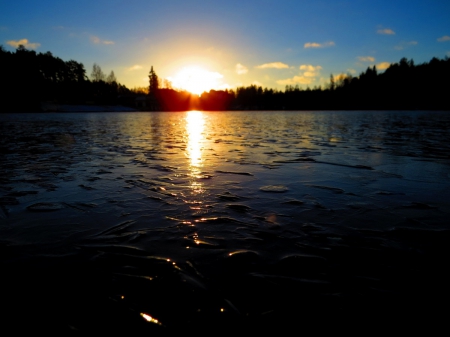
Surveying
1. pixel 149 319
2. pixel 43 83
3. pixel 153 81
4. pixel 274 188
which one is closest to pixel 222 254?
pixel 149 319

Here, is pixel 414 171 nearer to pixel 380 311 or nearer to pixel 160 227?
pixel 380 311

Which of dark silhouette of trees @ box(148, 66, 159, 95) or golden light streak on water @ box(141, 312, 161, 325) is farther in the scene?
dark silhouette of trees @ box(148, 66, 159, 95)

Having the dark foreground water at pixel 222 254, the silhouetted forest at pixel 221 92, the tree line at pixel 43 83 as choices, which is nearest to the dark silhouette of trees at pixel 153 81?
the silhouetted forest at pixel 221 92

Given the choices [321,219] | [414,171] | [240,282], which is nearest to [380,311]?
[240,282]

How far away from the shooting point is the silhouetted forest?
8069 cm

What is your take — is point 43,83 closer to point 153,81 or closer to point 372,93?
point 153,81

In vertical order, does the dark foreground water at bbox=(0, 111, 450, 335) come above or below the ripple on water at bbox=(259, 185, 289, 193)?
below

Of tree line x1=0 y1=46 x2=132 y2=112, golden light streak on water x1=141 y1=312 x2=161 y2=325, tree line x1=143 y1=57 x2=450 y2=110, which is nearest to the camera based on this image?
golden light streak on water x1=141 y1=312 x2=161 y2=325

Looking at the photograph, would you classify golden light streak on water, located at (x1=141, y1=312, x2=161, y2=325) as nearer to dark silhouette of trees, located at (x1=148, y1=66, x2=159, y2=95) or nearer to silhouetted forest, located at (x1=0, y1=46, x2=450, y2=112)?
silhouetted forest, located at (x1=0, y1=46, x2=450, y2=112)

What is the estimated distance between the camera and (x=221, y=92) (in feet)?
646

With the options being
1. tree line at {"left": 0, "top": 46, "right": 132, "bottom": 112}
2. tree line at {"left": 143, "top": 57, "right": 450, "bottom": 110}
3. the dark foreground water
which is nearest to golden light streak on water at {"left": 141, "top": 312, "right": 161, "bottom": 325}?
the dark foreground water

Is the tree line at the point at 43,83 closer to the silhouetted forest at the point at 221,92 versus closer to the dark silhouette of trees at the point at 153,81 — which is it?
the silhouetted forest at the point at 221,92

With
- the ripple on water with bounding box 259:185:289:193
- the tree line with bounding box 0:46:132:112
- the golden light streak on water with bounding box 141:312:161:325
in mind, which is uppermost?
the tree line with bounding box 0:46:132:112

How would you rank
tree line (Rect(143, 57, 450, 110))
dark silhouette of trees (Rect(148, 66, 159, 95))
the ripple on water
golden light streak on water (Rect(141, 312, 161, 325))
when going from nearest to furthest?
golden light streak on water (Rect(141, 312, 161, 325)) < the ripple on water < tree line (Rect(143, 57, 450, 110)) < dark silhouette of trees (Rect(148, 66, 159, 95))
